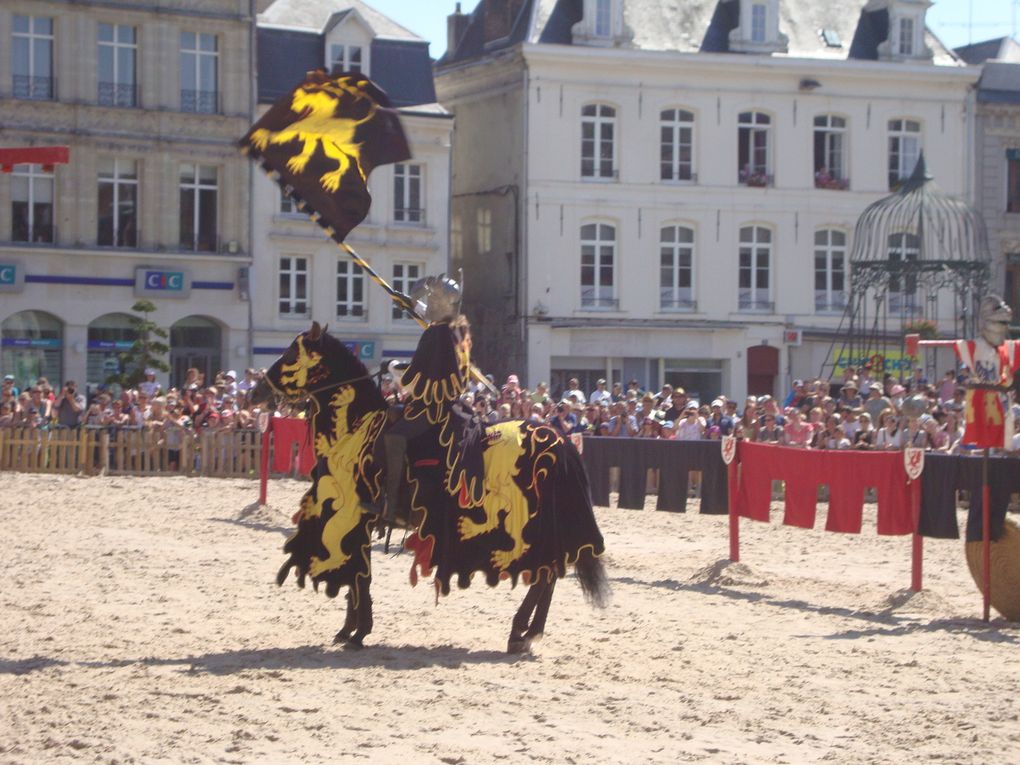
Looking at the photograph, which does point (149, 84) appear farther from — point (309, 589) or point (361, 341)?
point (309, 589)

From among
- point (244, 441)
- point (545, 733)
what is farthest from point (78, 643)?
point (244, 441)

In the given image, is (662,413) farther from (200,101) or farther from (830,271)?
(830,271)

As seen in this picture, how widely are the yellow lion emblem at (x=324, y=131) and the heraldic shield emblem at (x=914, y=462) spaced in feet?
17.6

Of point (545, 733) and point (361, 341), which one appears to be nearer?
point (545, 733)

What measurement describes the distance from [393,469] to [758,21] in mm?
32768

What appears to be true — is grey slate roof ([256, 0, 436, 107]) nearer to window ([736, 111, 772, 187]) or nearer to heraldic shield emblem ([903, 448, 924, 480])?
window ([736, 111, 772, 187])

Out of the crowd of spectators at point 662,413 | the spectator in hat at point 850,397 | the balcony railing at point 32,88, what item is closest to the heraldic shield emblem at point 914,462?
the crowd of spectators at point 662,413

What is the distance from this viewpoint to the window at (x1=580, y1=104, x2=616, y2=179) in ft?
129

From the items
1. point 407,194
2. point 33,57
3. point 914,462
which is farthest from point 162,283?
point 914,462

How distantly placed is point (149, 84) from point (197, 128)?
1435mm

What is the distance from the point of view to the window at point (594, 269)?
39.4 metres

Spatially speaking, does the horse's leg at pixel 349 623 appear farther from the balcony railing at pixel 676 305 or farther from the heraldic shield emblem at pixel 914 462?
the balcony railing at pixel 676 305

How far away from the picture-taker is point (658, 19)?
40688 mm

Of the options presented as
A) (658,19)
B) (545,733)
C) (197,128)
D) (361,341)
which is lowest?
(545,733)
